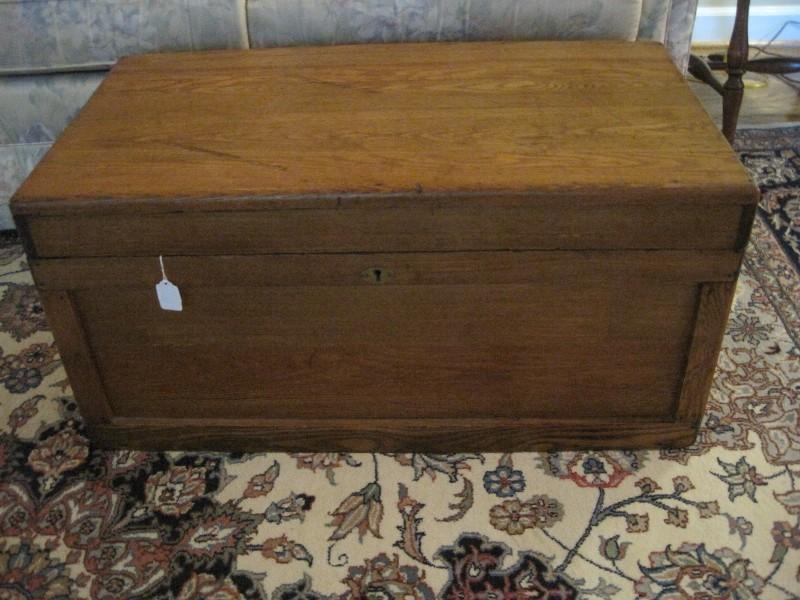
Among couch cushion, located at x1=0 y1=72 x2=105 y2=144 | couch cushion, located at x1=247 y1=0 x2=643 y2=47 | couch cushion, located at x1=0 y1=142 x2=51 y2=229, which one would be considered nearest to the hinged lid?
couch cushion, located at x1=247 y1=0 x2=643 y2=47

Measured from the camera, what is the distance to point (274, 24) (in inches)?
53.4

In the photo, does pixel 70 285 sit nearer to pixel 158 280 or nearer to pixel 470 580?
pixel 158 280

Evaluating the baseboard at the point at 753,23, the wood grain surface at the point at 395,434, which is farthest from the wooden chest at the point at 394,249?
the baseboard at the point at 753,23

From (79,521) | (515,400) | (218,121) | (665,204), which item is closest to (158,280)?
(218,121)

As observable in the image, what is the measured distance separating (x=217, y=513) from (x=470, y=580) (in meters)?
0.35

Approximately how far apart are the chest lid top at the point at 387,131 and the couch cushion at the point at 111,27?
0.14 meters

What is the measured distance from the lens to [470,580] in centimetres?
95

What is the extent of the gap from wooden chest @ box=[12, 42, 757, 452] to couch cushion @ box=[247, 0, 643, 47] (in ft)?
0.49

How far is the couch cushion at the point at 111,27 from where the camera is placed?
1.34 metres

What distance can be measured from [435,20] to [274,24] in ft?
0.94

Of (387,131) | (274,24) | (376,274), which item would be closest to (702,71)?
(274,24)

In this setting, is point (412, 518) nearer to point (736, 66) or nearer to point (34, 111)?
point (34, 111)

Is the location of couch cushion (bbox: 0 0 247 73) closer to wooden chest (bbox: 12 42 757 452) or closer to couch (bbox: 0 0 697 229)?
couch (bbox: 0 0 697 229)

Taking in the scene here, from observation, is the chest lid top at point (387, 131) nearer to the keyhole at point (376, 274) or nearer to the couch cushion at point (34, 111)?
the keyhole at point (376, 274)
